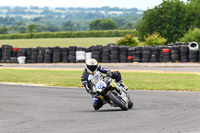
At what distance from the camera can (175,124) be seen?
9.77m

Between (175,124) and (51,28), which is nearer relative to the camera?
(175,124)

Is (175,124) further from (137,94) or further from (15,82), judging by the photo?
(15,82)

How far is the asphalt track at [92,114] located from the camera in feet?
31.3

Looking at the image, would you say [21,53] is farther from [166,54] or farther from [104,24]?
[104,24]

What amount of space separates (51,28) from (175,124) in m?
173

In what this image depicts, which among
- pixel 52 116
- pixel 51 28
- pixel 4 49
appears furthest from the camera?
pixel 51 28

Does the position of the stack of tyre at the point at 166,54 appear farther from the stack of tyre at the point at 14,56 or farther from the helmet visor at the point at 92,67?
the helmet visor at the point at 92,67

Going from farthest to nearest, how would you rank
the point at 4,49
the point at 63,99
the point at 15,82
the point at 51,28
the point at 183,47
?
1. the point at 51,28
2. the point at 4,49
3. the point at 183,47
4. the point at 15,82
5. the point at 63,99

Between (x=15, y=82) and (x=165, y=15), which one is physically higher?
(x=165, y=15)

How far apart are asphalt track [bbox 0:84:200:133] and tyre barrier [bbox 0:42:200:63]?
1596cm

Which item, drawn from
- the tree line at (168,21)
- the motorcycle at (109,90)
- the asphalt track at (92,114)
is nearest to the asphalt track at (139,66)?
the asphalt track at (92,114)

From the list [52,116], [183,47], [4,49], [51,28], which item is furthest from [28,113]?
[51,28]

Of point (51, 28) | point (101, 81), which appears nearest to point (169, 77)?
point (101, 81)

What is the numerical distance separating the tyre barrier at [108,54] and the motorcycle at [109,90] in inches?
830
